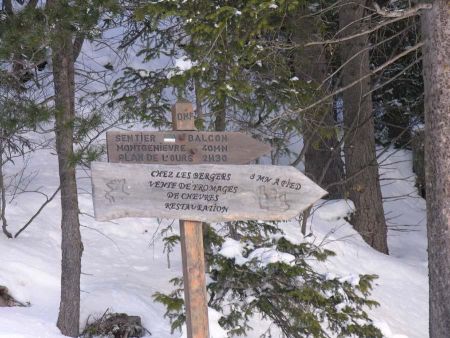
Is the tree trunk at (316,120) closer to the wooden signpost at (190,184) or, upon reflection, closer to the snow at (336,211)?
the snow at (336,211)

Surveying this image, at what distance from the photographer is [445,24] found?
673 centimetres

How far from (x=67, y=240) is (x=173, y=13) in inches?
98.8

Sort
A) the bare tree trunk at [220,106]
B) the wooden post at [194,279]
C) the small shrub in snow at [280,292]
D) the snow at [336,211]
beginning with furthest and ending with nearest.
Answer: the snow at [336,211] < the bare tree trunk at [220,106] < the small shrub in snow at [280,292] < the wooden post at [194,279]

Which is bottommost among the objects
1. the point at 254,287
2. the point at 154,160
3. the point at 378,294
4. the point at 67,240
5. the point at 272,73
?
the point at 378,294

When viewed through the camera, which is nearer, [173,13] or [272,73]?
[173,13]

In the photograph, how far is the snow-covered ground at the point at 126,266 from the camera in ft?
25.5

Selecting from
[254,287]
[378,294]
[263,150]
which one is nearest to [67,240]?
[254,287]

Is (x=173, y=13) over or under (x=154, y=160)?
over

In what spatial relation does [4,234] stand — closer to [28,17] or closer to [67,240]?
[67,240]

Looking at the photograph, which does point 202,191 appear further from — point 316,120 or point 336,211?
point 336,211

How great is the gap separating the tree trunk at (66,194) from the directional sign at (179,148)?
2.14 meters

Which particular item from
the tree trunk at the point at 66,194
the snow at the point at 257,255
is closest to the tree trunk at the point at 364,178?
the snow at the point at 257,255

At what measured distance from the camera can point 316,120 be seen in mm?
9531

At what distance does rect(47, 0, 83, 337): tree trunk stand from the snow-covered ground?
262 mm
